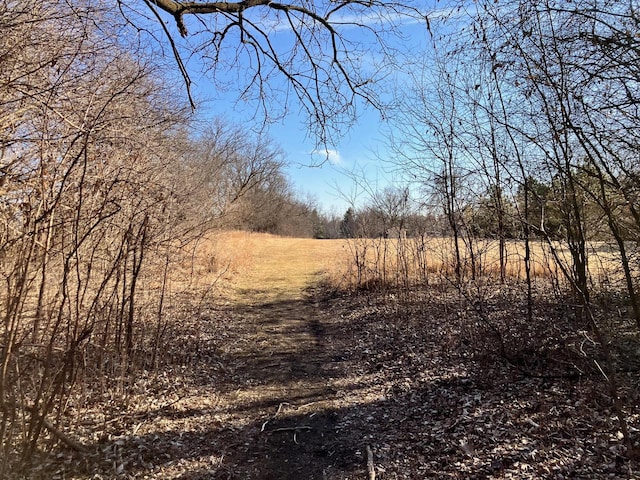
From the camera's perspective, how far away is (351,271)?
39.3 feet

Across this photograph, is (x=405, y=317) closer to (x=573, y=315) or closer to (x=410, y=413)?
(x=573, y=315)

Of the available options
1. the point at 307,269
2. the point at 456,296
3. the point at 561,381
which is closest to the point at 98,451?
the point at 561,381

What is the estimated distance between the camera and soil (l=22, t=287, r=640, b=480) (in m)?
3.36

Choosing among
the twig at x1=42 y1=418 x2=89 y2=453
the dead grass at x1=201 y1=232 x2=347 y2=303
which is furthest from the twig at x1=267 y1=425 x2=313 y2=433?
the dead grass at x1=201 y1=232 x2=347 y2=303

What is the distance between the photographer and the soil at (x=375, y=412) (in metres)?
3.36

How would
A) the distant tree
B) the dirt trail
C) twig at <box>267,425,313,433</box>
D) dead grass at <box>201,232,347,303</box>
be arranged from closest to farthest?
the dirt trail
twig at <box>267,425,313,433</box>
the distant tree
dead grass at <box>201,232,347,303</box>

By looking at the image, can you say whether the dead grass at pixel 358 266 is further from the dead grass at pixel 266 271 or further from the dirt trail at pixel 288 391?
the dirt trail at pixel 288 391

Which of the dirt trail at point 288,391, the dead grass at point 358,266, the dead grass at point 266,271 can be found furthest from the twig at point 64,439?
the dead grass at point 266,271

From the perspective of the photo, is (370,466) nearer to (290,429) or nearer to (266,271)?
(290,429)

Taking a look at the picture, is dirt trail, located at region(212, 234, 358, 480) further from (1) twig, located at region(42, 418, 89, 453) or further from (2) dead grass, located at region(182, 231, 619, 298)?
(2) dead grass, located at region(182, 231, 619, 298)

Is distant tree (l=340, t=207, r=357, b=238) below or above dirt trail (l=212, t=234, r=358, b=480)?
above

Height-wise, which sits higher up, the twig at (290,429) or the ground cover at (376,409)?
the ground cover at (376,409)

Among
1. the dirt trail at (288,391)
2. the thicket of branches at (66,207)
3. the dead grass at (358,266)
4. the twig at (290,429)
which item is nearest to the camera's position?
the thicket of branches at (66,207)

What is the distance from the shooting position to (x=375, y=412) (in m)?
4.53
